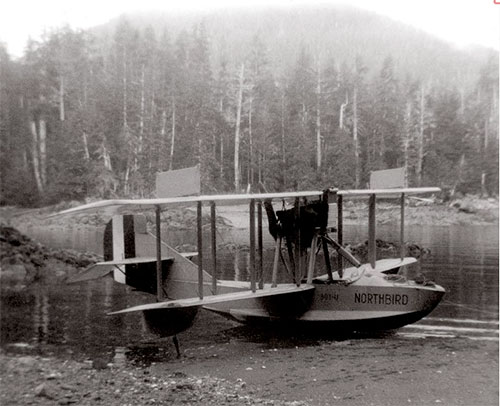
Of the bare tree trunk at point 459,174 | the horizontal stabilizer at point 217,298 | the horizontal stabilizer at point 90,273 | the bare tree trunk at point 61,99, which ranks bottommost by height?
the horizontal stabilizer at point 217,298

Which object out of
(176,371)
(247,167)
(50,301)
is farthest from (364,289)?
(247,167)

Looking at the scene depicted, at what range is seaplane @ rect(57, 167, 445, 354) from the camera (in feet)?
24.5

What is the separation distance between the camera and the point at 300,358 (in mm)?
7270

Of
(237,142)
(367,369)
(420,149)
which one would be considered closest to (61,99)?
(237,142)

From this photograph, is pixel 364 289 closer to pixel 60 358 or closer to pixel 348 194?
pixel 348 194

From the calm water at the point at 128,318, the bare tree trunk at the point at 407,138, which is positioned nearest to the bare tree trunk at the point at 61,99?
the calm water at the point at 128,318

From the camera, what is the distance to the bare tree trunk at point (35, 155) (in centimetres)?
2186

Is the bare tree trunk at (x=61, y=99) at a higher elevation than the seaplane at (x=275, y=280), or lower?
higher

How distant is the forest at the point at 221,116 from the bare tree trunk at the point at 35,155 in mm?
84

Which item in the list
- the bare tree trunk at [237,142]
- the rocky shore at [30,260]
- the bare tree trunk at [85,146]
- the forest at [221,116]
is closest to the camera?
the rocky shore at [30,260]

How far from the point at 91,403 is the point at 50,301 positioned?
22.6 ft

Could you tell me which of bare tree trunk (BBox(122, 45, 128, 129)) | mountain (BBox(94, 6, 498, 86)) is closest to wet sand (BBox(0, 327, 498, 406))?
mountain (BBox(94, 6, 498, 86))

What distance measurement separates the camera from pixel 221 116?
23000 mm

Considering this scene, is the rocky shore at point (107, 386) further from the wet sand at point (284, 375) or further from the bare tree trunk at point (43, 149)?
the bare tree trunk at point (43, 149)
